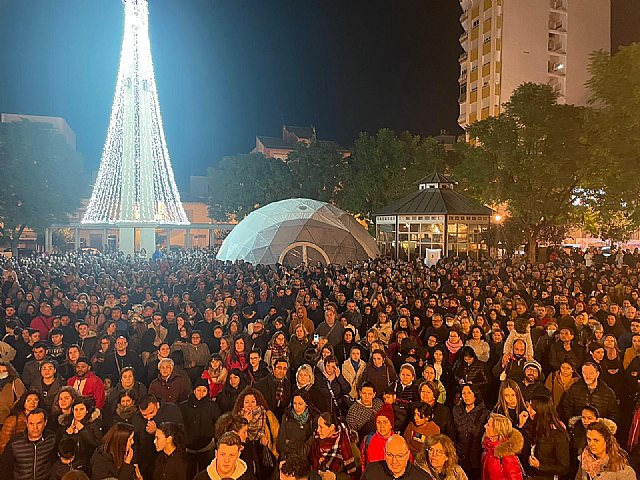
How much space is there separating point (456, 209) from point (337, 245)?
22.9ft

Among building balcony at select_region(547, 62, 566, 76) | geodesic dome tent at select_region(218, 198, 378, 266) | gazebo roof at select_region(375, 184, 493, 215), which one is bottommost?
geodesic dome tent at select_region(218, 198, 378, 266)

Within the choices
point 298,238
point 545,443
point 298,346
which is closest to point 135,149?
point 298,238

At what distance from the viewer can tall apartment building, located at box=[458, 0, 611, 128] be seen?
163ft

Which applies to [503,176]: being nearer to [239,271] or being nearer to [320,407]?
[239,271]

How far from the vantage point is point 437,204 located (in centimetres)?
2884

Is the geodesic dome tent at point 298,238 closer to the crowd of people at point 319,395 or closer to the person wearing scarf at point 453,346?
the crowd of people at point 319,395

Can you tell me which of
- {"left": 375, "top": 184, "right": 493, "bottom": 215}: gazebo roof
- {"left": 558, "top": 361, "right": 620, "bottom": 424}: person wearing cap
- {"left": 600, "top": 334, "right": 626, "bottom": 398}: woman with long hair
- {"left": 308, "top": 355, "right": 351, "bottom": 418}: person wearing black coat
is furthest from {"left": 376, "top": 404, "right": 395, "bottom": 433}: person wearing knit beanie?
{"left": 375, "top": 184, "right": 493, "bottom": 215}: gazebo roof

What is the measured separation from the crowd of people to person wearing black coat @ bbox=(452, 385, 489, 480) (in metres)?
0.01

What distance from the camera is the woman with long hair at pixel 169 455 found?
4.65 metres

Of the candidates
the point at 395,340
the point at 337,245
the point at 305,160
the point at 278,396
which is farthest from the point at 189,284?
the point at 305,160

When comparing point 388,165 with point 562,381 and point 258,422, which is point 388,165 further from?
point 258,422

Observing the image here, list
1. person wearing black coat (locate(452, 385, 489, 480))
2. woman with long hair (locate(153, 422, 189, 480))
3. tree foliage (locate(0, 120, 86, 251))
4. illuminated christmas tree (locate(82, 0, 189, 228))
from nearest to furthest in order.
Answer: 1. woman with long hair (locate(153, 422, 189, 480))
2. person wearing black coat (locate(452, 385, 489, 480))
3. illuminated christmas tree (locate(82, 0, 189, 228))
4. tree foliage (locate(0, 120, 86, 251))

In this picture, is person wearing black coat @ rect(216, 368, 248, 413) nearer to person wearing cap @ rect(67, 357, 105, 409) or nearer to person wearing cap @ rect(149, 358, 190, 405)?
person wearing cap @ rect(149, 358, 190, 405)

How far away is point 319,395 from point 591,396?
285 cm
